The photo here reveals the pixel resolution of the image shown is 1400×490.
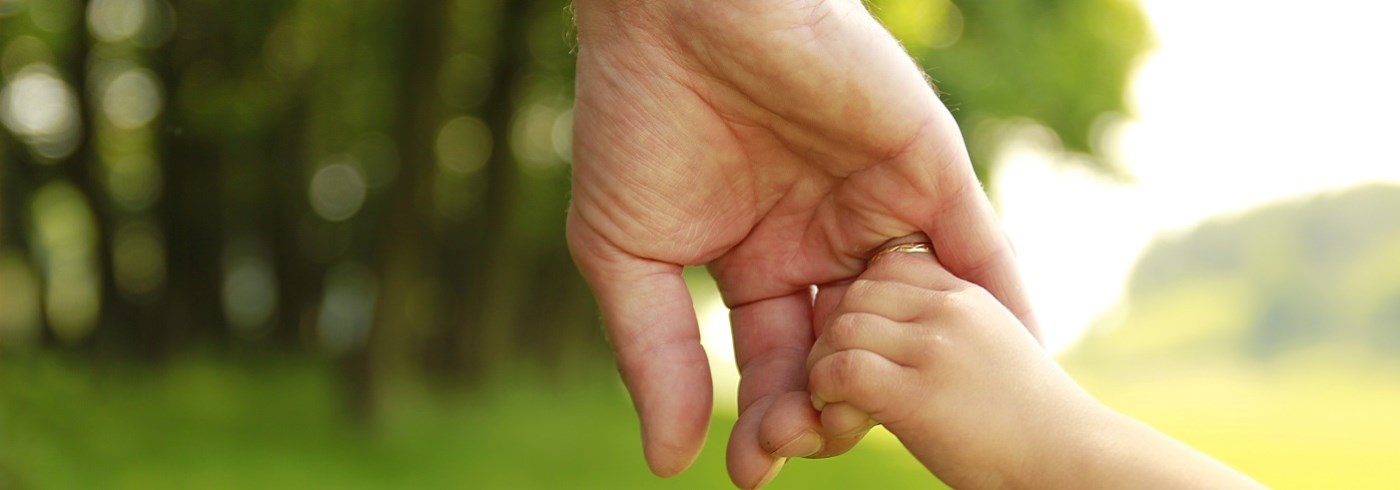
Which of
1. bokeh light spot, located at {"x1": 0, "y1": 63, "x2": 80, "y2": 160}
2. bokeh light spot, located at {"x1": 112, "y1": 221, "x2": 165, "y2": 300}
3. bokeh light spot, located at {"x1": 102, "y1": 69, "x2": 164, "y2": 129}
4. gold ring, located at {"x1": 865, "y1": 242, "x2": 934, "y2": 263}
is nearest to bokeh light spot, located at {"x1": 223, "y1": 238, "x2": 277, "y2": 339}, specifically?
bokeh light spot, located at {"x1": 112, "y1": 221, "x2": 165, "y2": 300}

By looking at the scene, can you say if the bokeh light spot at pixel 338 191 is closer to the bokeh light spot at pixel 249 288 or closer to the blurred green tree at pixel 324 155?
the blurred green tree at pixel 324 155

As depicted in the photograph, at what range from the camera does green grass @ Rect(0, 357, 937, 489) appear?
9.43m

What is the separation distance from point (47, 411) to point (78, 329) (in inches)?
305

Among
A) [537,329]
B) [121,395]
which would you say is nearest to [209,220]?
[121,395]

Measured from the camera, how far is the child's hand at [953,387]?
221 cm

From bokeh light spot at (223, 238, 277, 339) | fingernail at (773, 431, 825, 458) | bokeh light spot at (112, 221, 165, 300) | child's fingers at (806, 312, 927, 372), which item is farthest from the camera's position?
bokeh light spot at (223, 238, 277, 339)

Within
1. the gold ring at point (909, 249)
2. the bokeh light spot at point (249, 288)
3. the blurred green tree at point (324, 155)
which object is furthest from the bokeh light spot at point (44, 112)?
the gold ring at point (909, 249)

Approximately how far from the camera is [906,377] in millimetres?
2256

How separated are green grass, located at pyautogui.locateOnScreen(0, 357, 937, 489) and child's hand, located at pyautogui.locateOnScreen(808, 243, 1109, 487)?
223 inches

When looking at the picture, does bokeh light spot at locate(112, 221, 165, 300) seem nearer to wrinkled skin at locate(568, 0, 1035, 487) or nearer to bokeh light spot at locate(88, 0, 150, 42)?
bokeh light spot at locate(88, 0, 150, 42)

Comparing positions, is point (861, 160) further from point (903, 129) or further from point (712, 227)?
point (712, 227)

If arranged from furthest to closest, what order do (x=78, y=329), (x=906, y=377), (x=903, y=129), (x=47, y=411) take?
(x=78, y=329) → (x=47, y=411) → (x=903, y=129) → (x=906, y=377)

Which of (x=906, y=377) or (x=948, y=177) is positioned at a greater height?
(x=948, y=177)

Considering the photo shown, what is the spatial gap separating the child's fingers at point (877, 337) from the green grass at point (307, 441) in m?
5.63
